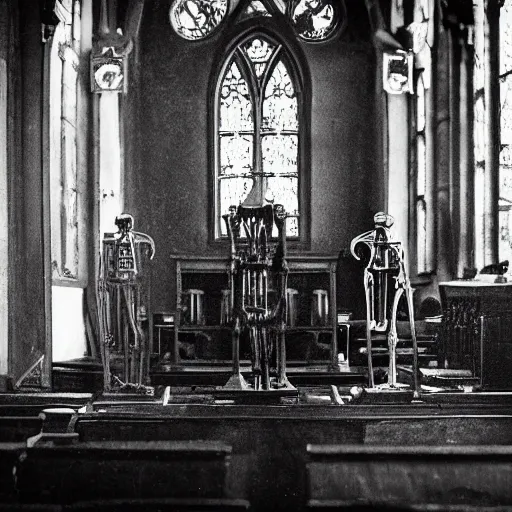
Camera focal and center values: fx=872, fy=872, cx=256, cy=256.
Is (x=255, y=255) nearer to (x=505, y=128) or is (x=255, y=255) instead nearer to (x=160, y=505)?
(x=160, y=505)

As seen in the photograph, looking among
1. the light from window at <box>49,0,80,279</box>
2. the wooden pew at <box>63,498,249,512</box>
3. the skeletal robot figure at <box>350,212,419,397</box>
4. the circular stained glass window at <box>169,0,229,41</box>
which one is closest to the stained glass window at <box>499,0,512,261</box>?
the skeletal robot figure at <box>350,212,419,397</box>

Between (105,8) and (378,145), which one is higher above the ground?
(105,8)

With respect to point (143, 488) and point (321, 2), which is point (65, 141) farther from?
point (143, 488)

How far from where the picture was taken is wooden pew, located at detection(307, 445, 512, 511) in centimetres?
474

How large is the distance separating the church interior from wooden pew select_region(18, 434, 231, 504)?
1 cm

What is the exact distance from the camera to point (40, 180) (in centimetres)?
882

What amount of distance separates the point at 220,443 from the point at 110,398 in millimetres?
1675

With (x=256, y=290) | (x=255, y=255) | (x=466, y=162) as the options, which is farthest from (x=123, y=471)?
(x=466, y=162)

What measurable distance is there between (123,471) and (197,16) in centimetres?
937

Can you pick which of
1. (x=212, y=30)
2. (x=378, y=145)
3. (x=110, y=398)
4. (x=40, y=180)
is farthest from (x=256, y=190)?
(x=212, y=30)

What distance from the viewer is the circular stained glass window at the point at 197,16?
42.3 feet

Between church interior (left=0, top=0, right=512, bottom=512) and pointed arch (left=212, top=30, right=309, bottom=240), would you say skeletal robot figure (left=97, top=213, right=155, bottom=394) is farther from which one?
pointed arch (left=212, top=30, right=309, bottom=240)

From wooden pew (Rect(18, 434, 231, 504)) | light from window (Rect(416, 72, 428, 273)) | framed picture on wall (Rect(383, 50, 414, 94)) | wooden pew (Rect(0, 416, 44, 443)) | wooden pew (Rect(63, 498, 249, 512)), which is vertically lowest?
wooden pew (Rect(63, 498, 249, 512))

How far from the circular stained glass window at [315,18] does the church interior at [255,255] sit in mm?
34
